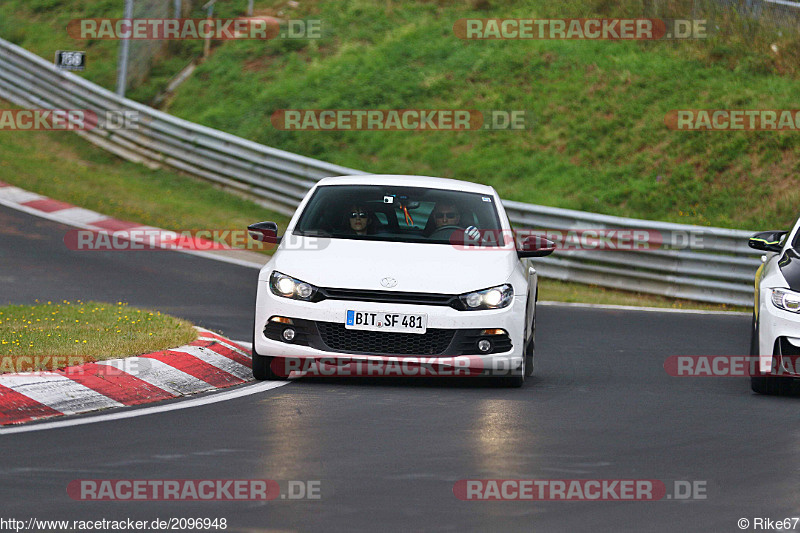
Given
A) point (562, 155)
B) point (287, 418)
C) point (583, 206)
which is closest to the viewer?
point (287, 418)

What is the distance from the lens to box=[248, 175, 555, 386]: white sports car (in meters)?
9.52

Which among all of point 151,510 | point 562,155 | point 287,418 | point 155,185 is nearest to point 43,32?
point 155,185

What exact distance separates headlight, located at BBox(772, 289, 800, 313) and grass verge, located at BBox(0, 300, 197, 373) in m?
4.20

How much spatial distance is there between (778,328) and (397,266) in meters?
2.73

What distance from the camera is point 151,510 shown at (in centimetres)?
576

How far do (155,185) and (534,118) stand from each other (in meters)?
6.82

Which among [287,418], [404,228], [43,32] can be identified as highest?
[43,32]

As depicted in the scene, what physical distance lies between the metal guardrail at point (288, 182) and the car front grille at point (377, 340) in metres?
9.39

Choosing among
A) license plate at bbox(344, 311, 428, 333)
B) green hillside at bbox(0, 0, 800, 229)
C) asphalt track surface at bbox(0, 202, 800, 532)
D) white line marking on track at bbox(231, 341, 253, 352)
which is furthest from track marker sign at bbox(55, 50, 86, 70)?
license plate at bbox(344, 311, 428, 333)

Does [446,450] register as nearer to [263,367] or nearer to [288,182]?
[263,367]

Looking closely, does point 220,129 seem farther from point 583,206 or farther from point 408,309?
point 408,309

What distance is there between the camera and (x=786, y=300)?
32.8 ft

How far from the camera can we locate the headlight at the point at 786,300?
32.7 feet

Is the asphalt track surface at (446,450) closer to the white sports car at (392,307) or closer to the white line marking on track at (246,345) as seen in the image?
the white sports car at (392,307)
